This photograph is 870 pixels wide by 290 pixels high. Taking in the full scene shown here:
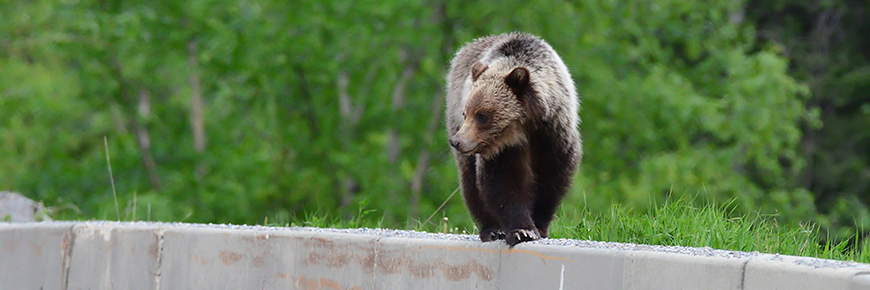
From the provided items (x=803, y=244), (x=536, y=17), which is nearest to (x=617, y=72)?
(x=536, y=17)

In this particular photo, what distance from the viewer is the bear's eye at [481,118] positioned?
607cm

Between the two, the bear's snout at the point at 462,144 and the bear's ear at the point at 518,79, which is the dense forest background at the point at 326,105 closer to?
the bear's ear at the point at 518,79

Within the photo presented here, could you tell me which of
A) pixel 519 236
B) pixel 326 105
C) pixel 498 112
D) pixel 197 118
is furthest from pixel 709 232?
pixel 197 118

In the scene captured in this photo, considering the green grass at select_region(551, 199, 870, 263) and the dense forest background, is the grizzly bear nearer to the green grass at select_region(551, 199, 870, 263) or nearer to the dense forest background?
the green grass at select_region(551, 199, 870, 263)

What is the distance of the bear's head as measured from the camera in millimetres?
6043

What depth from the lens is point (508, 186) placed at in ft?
20.2

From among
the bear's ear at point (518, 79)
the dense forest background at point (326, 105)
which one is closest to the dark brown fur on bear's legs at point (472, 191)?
the bear's ear at point (518, 79)

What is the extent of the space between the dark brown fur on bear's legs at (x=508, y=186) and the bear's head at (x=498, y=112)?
78 mm

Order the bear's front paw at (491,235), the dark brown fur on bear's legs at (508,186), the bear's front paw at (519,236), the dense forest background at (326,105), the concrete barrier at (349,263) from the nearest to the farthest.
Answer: the concrete barrier at (349,263) → the bear's front paw at (519,236) → the bear's front paw at (491,235) → the dark brown fur on bear's legs at (508,186) → the dense forest background at (326,105)

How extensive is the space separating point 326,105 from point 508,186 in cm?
1527

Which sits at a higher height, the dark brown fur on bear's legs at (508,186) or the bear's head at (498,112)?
the bear's head at (498,112)

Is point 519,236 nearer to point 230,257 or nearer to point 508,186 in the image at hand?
point 508,186

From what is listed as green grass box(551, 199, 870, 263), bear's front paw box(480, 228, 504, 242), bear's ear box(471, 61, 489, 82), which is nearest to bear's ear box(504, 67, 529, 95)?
bear's ear box(471, 61, 489, 82)

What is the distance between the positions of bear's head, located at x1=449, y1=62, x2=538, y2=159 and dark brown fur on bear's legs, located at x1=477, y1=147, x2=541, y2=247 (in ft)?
0.25
